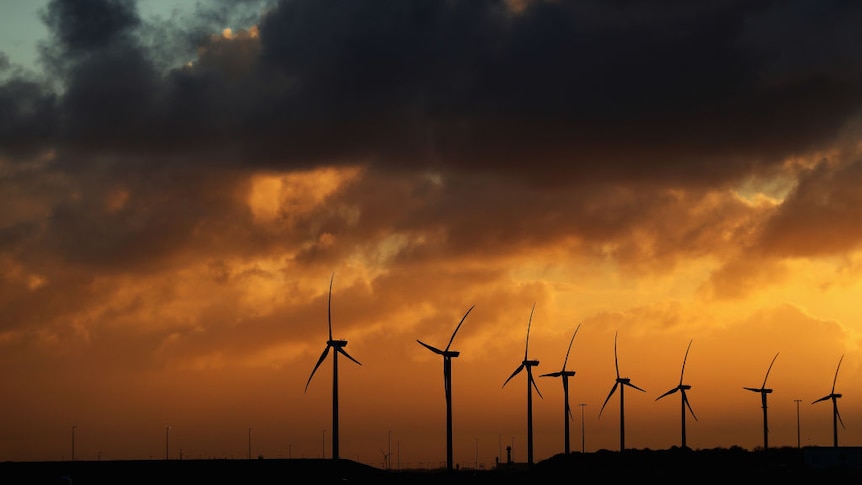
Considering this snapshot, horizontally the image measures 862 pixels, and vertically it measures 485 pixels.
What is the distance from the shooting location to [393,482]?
198000 mm

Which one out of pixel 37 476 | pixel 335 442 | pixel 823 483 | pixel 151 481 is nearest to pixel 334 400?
pixel 335 442

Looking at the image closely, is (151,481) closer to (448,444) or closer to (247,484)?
(247,484)

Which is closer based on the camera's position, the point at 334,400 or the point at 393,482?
the point at 334,400

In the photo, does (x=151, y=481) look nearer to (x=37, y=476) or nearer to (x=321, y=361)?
(x=37, y=476)

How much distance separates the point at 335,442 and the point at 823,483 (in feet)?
253

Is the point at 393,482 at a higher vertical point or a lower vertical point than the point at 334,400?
lower

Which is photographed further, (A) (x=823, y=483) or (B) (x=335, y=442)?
(A) (x=823, y=483)

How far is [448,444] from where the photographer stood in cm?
18850

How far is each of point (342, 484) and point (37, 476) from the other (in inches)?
1811

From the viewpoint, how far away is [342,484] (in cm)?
18775

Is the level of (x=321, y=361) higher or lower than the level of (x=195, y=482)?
higher

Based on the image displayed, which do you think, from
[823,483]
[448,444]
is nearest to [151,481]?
[448,444]

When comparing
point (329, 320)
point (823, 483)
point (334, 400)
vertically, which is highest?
point (329, 320)

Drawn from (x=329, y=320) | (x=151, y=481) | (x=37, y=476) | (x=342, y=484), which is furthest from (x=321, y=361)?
(x=37, y=476)
